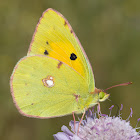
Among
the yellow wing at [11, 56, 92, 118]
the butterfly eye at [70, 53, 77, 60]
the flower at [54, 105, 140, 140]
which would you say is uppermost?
the butterfly eye at [70, 53, 77, 60]

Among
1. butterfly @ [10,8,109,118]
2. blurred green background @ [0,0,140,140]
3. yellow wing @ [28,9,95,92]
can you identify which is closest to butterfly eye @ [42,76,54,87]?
butterfly @ [10,8,109,118]

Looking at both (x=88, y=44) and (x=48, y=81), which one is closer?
(x=48, y=81)

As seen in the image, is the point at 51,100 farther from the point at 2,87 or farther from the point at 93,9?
the point at 93,9

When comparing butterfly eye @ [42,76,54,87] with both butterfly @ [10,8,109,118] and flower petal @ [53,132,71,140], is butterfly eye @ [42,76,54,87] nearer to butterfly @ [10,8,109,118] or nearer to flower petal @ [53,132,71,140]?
butterfly @ [10,8,109,118]

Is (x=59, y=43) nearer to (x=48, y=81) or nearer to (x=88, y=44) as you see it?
(x=48, y=81)

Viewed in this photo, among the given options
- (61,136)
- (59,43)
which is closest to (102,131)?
(61,136)

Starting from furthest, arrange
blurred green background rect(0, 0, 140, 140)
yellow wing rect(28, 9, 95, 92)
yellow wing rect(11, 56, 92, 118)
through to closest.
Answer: blurred green background rect(0, 0, 140, 140) < yellow wing rect(28, 9, 95, 92) < yellow wing rect(11, 56, 92, 118)

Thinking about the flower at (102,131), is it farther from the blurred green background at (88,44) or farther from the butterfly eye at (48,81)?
the blurred green background at (88,44)

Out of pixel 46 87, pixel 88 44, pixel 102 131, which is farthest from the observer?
pixel 88 44
